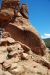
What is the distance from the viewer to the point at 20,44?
37.3 metres

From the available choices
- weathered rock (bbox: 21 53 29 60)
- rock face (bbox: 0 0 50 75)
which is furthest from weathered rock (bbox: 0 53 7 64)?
weathered rock (bbox: 21 53 29 60)

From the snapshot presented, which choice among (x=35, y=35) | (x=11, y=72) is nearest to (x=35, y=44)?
(x=35, y=35)

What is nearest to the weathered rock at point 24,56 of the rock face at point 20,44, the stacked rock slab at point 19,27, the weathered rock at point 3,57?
the rock face at point 20,44

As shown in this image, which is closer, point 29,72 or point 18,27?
point 29,72

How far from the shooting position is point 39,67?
34.4 meters

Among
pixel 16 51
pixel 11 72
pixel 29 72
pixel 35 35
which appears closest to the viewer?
pixel 11 72

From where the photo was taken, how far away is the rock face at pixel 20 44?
3219cm

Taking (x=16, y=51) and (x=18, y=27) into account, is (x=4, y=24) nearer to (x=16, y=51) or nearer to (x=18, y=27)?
(x=18, y=27)

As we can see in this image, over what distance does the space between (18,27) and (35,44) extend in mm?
4503

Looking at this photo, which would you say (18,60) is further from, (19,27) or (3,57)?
(19,27)

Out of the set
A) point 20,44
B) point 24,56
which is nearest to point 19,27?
point 20,44

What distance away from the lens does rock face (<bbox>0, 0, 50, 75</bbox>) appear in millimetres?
32188

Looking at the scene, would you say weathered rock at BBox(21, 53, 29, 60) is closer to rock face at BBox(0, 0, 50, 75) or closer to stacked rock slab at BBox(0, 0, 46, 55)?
rock face at BBox(0, 0, 50, 75)

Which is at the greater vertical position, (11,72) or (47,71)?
(11,72)
